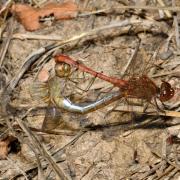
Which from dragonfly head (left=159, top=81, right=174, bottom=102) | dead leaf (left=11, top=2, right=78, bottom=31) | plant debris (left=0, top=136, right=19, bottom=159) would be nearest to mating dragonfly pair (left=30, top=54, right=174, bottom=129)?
dragonfly head (left=159, top=81, right=174, bottom=102)

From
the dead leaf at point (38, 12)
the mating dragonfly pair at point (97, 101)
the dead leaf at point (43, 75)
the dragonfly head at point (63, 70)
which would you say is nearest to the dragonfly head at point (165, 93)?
the mating dragonfly pair at point (97, 101)

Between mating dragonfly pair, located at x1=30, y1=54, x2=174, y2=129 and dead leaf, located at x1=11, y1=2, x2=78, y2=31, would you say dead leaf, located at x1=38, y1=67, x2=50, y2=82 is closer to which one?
mating dragonfly pair, located at x1=30, y1=54, x2=174, y2=129

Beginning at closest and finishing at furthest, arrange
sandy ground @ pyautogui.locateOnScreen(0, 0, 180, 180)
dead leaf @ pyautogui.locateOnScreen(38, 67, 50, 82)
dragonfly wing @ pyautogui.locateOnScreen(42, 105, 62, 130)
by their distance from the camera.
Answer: sandy ground @ pyautogui.locateOnScreen(0, 0, 180, 180)
dragonfly wing @ pyautogui.locateOnScreen(42, 105, 62, 130)
dead leaf @ pyautogui.locateOnScreen(38, 67, 50, 82)

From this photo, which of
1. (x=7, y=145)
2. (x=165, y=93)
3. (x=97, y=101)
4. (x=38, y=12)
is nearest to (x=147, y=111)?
(x=165, y=93)

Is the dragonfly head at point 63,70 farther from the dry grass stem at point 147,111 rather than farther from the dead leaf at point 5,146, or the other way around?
the dead leaf at point 5,146

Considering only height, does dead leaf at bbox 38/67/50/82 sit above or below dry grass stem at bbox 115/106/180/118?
above

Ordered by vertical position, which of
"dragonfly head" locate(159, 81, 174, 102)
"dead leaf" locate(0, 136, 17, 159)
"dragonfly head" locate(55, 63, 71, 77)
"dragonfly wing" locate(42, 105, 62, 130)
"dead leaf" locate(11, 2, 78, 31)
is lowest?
"dead leaf" locate(0, 136, 17, 159)

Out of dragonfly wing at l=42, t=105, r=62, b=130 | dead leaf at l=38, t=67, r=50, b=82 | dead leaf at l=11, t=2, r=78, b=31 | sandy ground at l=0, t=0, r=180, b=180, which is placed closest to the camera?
sandy ground at l=0, t=0, r=180, b=180

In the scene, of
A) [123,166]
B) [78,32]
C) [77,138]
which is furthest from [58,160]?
[78,32]

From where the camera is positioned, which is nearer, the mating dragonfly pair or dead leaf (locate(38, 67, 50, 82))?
the mating dragonfly pair
